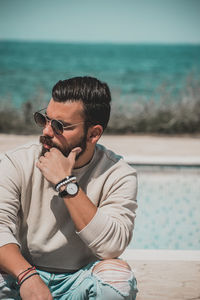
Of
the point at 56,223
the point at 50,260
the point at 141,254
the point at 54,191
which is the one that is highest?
the point at 54,191

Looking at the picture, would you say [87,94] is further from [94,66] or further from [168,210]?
[94,66]

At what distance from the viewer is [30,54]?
174 feet

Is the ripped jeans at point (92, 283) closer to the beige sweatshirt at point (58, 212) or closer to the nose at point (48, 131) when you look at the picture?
the beige sweatshirt at point (58, 212)

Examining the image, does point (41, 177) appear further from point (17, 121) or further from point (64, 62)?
point (64, 62)

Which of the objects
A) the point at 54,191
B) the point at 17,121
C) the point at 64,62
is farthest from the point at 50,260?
the point at 64,62

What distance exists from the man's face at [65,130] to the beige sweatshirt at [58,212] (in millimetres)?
83

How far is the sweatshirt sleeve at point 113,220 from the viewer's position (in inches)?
73.9

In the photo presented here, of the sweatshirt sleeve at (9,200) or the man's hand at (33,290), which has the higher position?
the sweatshirt sleeve at (9,200)

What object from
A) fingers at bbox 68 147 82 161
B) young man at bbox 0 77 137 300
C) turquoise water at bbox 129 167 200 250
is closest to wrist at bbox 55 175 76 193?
young man at bbox 0 77 137 300

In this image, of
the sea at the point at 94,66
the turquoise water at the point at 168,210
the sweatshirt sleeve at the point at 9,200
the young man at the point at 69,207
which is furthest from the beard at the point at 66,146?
the sea at the point at 94,66

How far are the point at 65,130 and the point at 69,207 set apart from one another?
383 millimetres

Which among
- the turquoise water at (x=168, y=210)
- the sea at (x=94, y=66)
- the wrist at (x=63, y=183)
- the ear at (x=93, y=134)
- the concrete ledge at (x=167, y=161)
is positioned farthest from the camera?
the sea at (x=94, y=66)

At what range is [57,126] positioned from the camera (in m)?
2.01

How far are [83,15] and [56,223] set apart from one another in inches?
2508
